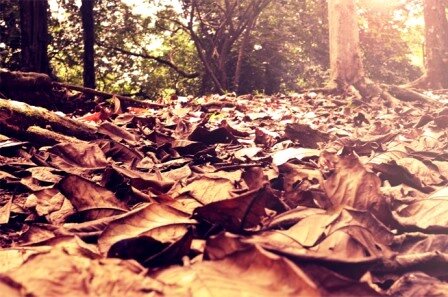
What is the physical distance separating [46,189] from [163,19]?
11.0 metres

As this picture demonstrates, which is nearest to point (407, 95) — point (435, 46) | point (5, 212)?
point (435, 46)

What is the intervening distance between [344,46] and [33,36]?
400cm

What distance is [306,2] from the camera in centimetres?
1328

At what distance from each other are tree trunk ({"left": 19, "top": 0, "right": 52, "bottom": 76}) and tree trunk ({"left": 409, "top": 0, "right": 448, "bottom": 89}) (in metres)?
6.54

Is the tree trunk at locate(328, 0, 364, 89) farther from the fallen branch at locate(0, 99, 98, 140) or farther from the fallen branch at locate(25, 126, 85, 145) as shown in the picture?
the fallen branch at locate(25, 126, 85, 145)

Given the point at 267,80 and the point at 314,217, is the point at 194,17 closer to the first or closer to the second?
the point at 267,80

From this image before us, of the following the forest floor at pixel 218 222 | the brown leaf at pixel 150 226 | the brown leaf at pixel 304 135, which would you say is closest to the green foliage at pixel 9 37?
the forest floor at pixel 218 222

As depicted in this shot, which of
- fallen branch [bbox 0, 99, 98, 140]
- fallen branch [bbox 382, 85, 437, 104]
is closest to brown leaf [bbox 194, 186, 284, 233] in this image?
fallen branch [bbox 0, 99, 98, 140]

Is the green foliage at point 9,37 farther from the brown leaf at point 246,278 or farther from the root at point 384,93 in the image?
the brown leaf at point 246,278

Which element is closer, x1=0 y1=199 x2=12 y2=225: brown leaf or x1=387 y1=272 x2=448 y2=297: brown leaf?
x1=387 y1=272 x2=448 y2=297: brown leaf

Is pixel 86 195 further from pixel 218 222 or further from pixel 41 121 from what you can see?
pixel 41 121

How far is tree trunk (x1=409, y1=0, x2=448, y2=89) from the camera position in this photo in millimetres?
8133

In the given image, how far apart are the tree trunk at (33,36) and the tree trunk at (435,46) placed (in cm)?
654

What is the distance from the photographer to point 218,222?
0.89 m
